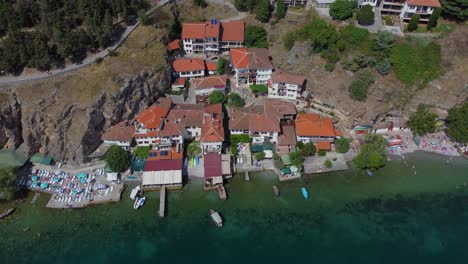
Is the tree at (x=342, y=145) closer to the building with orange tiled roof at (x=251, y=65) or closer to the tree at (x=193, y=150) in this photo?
the building with orange tiled roof at (x=251, y=65)

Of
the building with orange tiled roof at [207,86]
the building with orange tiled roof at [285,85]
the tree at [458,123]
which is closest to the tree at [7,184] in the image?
the building with orange tiled roof at [207,86]

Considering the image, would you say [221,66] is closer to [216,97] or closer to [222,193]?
[216,97]

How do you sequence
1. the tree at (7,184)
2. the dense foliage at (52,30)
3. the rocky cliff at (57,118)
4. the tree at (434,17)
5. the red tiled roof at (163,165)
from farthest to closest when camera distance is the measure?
1. the tree at (434,17)
2. the dense foliage at (52,30)
3. the rocky cliff at (57,118)
4. the red tiled roof at (163,165)
5. the tree at (7,184)

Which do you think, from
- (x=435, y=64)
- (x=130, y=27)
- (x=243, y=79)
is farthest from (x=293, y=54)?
(x=130, y=27)

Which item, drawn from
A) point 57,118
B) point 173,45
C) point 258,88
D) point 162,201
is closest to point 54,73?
point 57,118

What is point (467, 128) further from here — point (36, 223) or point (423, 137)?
point (36, 223)
